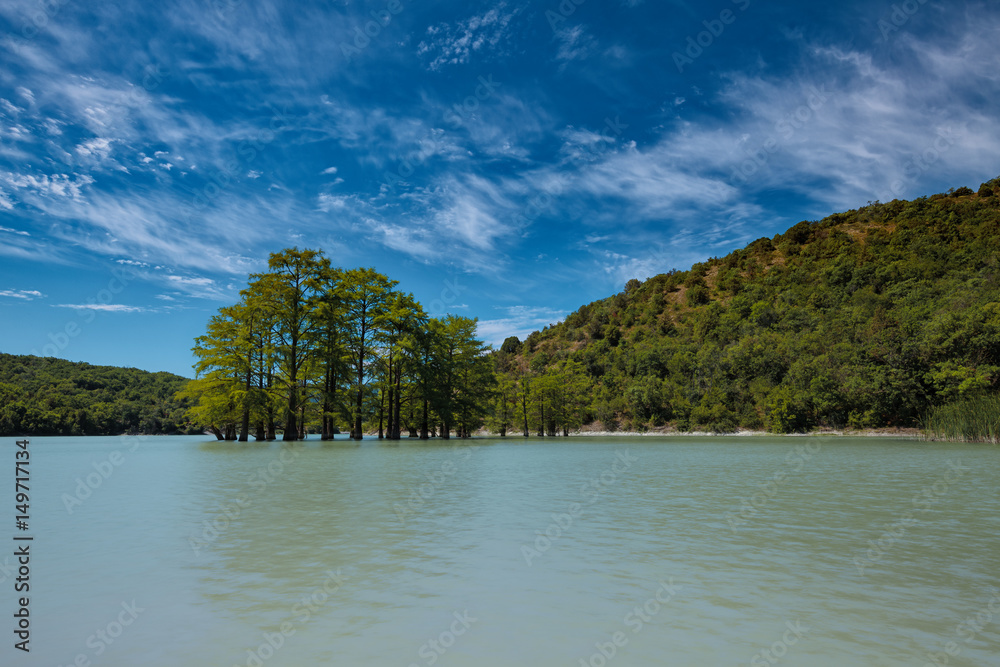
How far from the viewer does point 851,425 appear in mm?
62969

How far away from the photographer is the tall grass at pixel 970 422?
33572mm

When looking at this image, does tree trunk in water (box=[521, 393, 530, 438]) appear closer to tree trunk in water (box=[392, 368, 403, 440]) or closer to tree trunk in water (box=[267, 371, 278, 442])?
tree trunk in water (box=[392, 368, 403, 440])

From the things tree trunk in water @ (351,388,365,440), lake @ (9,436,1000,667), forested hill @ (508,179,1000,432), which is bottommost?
lake @ (9,436,1000,667)

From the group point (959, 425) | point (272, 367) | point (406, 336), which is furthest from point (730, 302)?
point (272, 367)

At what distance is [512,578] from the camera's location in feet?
21.8

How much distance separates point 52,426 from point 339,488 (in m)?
110

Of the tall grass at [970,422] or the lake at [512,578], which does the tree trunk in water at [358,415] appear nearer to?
the lake at [512,578]

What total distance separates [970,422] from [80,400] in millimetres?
130641

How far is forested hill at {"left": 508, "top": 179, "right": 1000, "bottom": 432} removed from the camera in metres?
56.9

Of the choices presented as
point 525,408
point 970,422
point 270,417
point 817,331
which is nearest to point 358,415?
point 270,417

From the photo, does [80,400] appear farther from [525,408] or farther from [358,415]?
[358,415]

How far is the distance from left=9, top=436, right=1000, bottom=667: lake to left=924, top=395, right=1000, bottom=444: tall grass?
27098 mm

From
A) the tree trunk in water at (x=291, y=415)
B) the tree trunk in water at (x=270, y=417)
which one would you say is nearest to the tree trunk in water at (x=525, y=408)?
the tree trunk in water at (x=270, y=417)

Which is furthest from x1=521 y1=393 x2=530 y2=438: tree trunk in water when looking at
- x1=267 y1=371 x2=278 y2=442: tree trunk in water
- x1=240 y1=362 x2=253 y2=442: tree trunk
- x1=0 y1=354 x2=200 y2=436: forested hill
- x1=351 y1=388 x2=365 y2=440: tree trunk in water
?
x1=0 y1=354 x2=200 y2=436: forested hill
